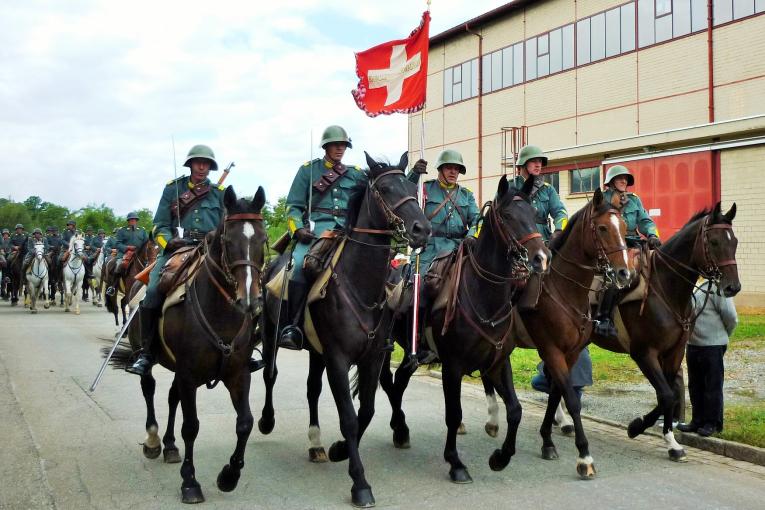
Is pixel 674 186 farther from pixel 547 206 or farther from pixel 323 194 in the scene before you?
pixel 323 194

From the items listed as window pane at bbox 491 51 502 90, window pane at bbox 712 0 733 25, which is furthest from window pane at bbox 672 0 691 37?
window pane at bbox 491 51 502 90

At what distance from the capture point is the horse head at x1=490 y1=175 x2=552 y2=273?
20.3 feet

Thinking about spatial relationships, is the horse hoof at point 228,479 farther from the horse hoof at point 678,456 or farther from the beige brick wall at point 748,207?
the beige brick wall at point 748,207

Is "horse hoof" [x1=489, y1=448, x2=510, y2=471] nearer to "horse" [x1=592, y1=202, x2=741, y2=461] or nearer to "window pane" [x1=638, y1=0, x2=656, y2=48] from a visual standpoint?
"horse" [x1=592, y1=202, x2=741, y2=461]

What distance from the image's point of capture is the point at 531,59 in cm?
3048

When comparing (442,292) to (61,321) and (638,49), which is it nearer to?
(61,321)

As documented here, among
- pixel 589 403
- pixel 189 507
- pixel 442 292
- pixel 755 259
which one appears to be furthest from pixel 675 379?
pixel 755 259

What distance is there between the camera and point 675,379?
808 cm

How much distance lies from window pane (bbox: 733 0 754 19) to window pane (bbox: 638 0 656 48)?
10.3ft

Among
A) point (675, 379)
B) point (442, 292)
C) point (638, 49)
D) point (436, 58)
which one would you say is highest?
point (436, 58)

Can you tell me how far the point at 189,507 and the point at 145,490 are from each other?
596mm

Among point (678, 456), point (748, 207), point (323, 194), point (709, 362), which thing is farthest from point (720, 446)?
point (748, 207)

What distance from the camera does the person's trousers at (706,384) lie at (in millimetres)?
7641

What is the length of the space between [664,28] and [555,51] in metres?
5.28
